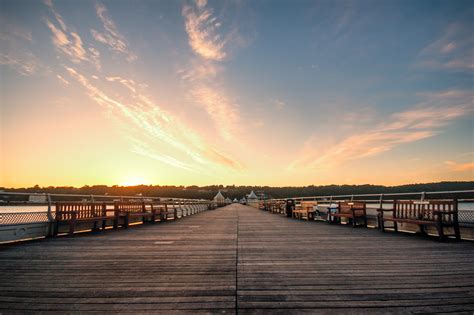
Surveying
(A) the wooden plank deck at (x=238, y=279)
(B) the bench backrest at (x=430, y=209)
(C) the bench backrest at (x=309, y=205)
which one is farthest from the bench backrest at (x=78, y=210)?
(C) the bench backrest at (x=309, y=205)

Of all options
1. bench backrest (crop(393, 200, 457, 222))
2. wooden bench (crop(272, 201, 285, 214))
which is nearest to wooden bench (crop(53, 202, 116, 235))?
bench backrest (crop(393, 200, 457, 222))

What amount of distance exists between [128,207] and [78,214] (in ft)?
10.6

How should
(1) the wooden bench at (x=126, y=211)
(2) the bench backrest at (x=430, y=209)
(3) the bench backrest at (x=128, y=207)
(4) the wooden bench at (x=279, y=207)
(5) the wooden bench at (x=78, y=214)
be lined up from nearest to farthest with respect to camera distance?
(2) the bench backrest at (x=430, y=209) → (5) the wooden bench at (x=78, y=214) → (1) the wooden bench at (x=126, y=211) → (3) the bench backrest at (x=128, y=207) → (4) the wooden bench at (x=279, y=207)

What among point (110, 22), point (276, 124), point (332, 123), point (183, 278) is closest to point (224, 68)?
point (110, 22)

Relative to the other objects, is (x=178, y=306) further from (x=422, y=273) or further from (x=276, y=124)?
(x=276, y=124)

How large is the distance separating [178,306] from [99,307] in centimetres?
86

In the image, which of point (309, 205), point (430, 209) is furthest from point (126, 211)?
point (430, 209)

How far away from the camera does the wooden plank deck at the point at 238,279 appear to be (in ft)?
8.86

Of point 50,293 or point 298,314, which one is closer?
point 298,314

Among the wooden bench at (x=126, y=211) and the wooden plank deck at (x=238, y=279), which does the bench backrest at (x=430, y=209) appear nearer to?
the wooden plank deck at (x=238, y=279)

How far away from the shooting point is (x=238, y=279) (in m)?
3.52

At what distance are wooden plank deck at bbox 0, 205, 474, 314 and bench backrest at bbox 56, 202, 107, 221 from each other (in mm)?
2073

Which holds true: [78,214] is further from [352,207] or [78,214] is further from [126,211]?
[352,207]

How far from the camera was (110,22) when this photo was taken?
11.7 metres
